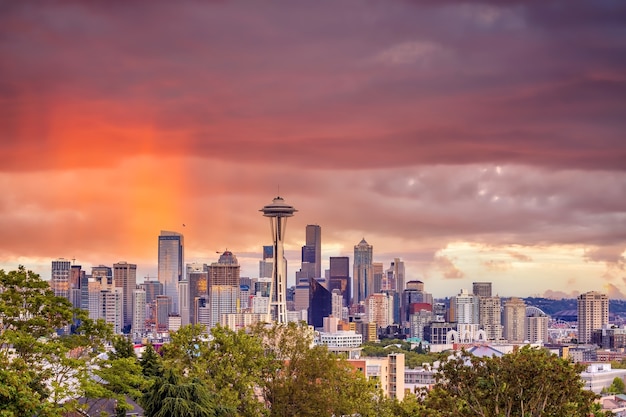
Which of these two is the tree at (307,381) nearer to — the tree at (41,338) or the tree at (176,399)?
the tree at (176,399)

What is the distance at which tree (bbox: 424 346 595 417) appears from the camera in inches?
1264

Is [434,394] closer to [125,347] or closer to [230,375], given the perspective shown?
[230,375]

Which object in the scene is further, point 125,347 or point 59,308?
point 125,347

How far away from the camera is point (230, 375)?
41.0 meters

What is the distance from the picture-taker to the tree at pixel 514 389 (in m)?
32.1

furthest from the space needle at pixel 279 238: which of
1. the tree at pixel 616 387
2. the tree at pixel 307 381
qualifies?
the tree at pixel 307 381

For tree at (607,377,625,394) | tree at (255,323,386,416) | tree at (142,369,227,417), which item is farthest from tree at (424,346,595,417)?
tree at (607,377,625,394)

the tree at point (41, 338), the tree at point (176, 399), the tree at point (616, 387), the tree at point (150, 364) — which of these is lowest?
the tree at point (616, 387)

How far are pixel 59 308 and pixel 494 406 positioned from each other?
11379mm

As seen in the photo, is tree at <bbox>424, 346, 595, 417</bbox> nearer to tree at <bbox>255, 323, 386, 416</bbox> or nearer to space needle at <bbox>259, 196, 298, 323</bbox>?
tree at <bbox>255, 323, 386, 416</bbox>

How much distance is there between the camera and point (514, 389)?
32.5 m

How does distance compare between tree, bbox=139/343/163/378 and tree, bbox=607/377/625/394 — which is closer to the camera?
tree, bbox=139/343/163/378

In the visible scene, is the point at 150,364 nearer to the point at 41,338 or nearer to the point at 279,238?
the point at 41,338

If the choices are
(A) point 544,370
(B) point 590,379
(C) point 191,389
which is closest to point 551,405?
(A) point 544,370
